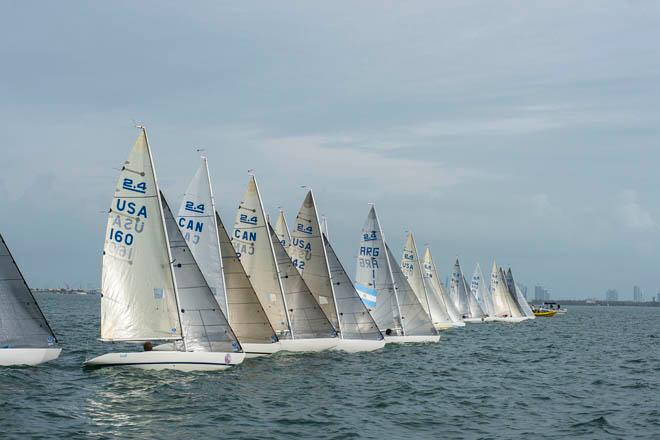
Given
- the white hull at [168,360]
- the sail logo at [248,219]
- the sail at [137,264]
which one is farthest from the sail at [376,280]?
the sail at [137,264]

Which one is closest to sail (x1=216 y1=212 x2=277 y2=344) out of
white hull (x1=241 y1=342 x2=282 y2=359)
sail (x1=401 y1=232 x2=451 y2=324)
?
white hull (x1=241 y1=342 x2=282 y2=359)

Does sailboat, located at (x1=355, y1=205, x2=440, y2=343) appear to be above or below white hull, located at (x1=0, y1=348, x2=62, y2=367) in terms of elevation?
above

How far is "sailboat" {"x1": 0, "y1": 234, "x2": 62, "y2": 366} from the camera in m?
30.3

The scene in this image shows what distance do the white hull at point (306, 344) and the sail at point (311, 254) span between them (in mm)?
3526

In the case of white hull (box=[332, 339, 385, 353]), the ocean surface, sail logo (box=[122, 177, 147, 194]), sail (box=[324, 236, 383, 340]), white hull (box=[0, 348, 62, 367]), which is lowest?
the ocean surface

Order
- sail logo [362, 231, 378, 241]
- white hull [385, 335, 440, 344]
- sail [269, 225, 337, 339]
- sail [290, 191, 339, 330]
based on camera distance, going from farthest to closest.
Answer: sail logo [362, 231, 378, 241] → white hull [385, 335, 440, 344] → sail [290, 191, 339, 330] → sail [269, 225, 337, 339]

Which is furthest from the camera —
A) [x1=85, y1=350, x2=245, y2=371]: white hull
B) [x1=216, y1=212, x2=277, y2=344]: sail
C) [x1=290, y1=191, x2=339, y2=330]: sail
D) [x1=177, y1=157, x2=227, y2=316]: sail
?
[x1=290, y1=191, x2=339, y2=330]: sail

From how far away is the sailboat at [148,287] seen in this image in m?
30.6

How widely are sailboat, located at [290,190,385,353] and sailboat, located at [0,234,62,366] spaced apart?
16.8 meters

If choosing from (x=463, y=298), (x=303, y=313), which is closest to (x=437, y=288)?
(x=463, y=298)

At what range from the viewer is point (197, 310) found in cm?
3136

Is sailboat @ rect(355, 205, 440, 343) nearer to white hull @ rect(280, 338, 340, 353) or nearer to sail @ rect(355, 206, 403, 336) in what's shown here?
sail @ rect(355, 206, 403, 336)

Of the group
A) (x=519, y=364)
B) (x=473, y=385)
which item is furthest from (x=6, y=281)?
(x=519, y=364)

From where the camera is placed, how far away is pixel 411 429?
2314 centimetres
